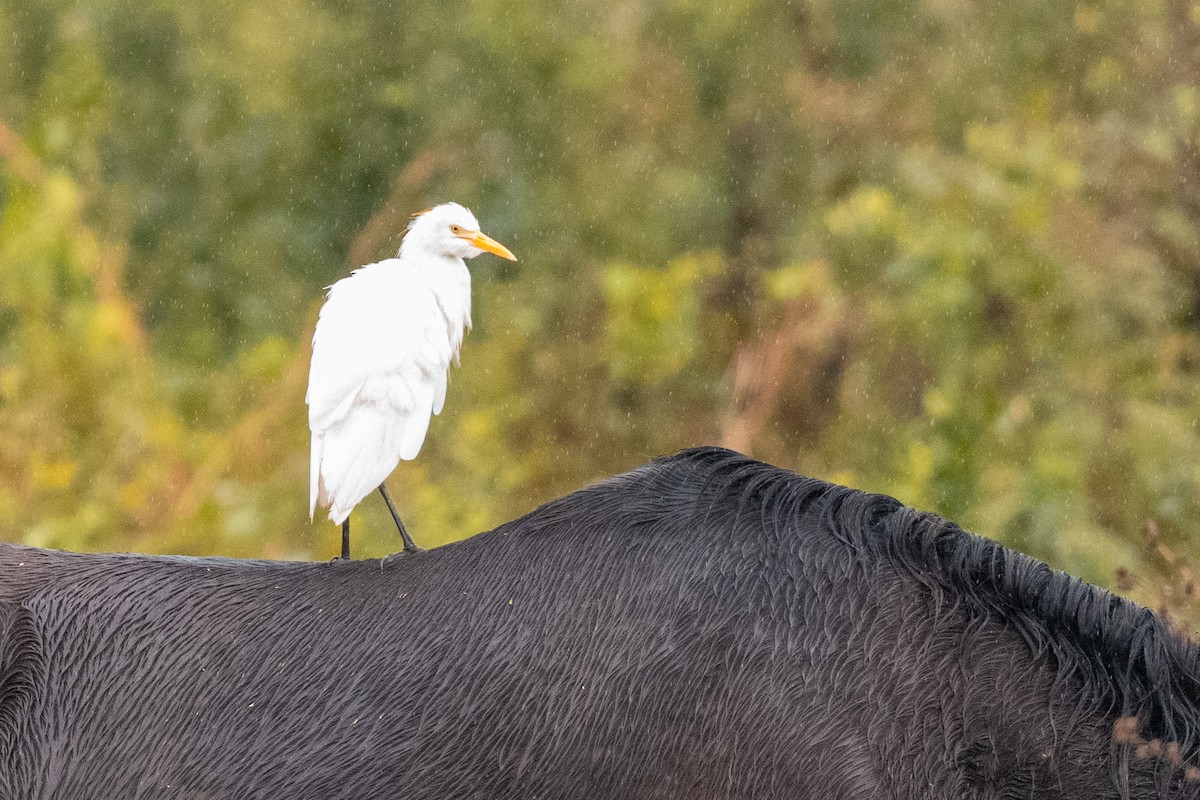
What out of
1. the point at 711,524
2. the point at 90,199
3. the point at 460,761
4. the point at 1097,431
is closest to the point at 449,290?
the point at 711,524

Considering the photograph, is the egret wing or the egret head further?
the egret head

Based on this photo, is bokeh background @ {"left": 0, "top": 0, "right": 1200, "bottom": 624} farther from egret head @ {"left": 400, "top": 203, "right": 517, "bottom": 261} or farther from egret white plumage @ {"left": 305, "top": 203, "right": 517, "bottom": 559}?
egret white plumage @ {"left": 305, "top": 203, "right": 517, "bottom": 559}

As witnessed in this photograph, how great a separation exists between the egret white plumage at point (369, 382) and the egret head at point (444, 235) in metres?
0.27

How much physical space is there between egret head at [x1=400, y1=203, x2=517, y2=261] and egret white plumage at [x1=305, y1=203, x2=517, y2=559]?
27cm

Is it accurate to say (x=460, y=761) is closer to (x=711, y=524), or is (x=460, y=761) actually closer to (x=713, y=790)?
(x=713, y=790)

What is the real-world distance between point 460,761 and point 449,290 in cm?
153

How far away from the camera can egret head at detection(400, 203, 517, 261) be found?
362 centimetres

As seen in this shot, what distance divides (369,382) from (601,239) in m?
5.70

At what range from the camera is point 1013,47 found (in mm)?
8453

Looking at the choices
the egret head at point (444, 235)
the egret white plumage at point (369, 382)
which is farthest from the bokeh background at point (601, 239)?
the egret white plumage at point (369, 382)

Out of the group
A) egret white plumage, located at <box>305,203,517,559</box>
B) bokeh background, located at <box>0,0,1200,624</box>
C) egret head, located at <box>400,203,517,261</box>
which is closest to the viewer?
egret white plumage, located at <box>305,203,517,559</box>

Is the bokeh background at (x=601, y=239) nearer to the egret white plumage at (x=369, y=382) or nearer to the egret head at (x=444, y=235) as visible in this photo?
the egret head at (x=444, y=235)

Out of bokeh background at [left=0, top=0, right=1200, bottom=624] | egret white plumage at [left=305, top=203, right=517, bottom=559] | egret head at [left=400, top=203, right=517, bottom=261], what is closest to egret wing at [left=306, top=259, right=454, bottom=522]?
egret white plumage at [left=305, top=203, right=517, bottom=559]

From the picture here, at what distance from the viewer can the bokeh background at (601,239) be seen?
7.89 meters
